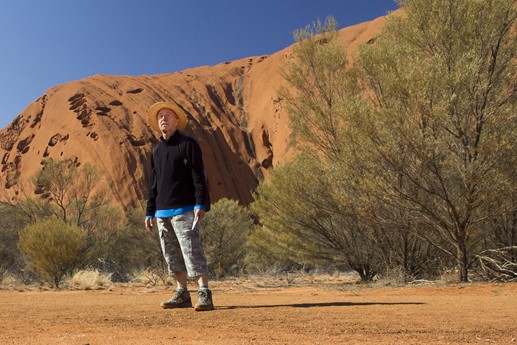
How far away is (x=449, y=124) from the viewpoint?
870 centimetres

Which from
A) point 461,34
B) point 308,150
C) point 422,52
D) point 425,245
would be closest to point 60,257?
point 308,150

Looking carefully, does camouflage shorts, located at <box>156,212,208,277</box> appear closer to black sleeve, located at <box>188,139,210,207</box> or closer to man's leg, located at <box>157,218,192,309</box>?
man's leg, located at <box>157,218,192,309</box>

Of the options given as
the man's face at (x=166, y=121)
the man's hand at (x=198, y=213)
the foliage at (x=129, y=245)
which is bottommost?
the foliage at (x=129, y=245)

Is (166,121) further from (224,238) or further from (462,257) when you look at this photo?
(224,238)

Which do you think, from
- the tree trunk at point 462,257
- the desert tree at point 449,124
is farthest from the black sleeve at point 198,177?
the tree trunk at point 462,257

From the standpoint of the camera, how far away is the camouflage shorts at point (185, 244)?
434 centimetres

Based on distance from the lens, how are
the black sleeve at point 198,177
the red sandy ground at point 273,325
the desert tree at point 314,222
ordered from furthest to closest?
the desert tree at point 314,222
the black sleeve at point 198,177
the red sandy ground at point 273,325

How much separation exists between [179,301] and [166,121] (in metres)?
1.88

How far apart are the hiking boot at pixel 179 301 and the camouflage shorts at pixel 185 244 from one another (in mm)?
235

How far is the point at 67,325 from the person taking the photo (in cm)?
346

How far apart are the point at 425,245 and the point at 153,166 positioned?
27.4 ft

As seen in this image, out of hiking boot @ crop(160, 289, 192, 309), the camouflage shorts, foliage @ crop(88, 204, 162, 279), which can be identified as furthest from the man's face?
foliage @ crop(88, 204, 162, 279)

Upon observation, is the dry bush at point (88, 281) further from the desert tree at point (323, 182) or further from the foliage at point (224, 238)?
the foliage at point (224, 238)

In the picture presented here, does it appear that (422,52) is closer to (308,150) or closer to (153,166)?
(308,150)
